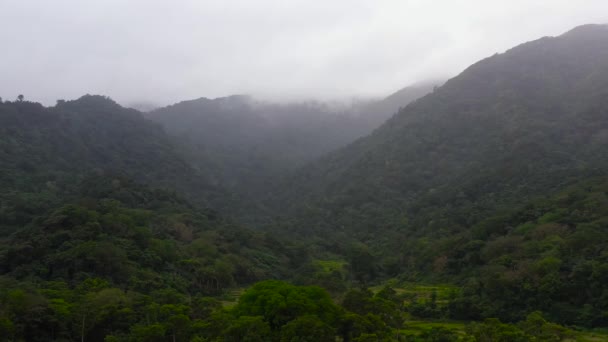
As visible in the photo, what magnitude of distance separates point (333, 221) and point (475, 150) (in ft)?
82.5

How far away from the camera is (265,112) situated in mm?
168250

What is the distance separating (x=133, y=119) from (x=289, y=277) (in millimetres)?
70395

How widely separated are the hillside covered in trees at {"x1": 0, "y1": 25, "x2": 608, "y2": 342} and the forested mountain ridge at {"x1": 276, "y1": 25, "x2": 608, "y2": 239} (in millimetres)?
407

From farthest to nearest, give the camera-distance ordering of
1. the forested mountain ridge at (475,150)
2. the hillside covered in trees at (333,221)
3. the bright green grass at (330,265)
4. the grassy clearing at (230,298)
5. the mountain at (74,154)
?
the forested mountain ridge at (475,150)
the mountain at (74,154)
the bright green grass at (330,265)
the grassy clearing at (230,298)
the hillside covered in trees at (333,221)

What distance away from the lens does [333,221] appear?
261ft

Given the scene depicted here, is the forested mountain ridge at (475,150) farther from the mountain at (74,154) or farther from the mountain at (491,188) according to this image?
the mountain at (74,154)

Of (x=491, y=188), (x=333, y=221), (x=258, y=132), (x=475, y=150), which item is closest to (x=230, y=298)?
Answer: (x=491, y=188)

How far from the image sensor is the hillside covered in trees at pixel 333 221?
2514cm

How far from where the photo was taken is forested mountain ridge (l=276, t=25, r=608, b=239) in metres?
66.1

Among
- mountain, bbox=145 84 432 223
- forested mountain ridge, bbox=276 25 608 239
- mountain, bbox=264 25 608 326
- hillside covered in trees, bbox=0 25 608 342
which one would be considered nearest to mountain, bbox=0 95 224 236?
hillside covered in trees, bbox=0 25 608 342

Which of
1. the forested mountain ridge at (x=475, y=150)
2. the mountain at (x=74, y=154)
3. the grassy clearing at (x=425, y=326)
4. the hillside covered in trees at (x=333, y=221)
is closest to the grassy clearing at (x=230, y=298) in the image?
the hillside covered in trees at (x=333, y=221)

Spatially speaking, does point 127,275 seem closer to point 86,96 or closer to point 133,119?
point 133,119

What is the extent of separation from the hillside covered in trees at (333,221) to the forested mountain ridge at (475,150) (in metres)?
0.41

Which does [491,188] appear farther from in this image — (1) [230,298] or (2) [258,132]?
(2) [258,132]
